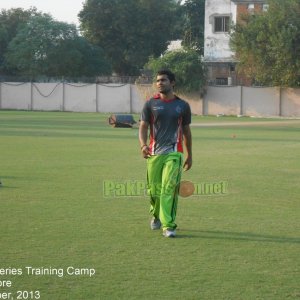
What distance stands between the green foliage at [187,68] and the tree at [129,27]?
2314 cm

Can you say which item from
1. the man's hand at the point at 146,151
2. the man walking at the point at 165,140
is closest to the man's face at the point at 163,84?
the man walking at the point at 165,140

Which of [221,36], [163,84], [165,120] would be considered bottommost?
[165,120]

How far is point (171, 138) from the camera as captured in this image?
29.5 ft

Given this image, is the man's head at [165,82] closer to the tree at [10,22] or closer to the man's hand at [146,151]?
the man's hand at [146,151]

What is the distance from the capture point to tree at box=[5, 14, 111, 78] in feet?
216

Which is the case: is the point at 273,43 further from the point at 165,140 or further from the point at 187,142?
the point at 165,140

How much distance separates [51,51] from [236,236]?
2303 inches

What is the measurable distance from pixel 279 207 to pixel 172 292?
15.9 feet

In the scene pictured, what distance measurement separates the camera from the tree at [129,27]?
72.3 meters

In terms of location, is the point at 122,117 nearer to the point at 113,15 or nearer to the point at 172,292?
the point at 172,292

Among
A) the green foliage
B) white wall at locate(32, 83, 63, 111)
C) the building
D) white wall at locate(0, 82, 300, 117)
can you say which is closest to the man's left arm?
white wall at locate(0, 82, 300, 117)

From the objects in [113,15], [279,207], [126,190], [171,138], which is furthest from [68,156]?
[113,15]

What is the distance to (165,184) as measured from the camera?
29.2ft

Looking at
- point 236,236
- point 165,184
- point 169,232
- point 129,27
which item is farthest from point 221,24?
point 169,232
